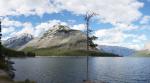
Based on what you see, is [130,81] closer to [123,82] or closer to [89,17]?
[123,82]

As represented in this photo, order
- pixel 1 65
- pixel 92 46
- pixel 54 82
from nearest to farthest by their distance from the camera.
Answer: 1. pixel 92 46
2. pixel 54 82
3. pixel 1 65

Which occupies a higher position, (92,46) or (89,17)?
(89,17)

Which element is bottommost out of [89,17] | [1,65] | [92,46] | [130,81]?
[130,81]

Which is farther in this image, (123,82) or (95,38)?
(123,82)

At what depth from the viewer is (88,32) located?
67312mm

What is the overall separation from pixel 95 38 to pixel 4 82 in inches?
943

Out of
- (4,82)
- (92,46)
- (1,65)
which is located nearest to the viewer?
(4,82)

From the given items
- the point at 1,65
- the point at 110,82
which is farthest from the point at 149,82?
the point at 1,65

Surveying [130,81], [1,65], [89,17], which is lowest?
[130,81]

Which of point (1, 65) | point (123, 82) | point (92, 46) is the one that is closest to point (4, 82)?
point (92, 46)

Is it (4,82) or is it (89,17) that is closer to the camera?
(4,82)

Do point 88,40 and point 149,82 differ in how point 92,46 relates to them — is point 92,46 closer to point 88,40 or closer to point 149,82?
point 88,40

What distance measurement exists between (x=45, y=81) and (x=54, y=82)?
3760 mm

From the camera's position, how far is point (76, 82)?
8594 cm
